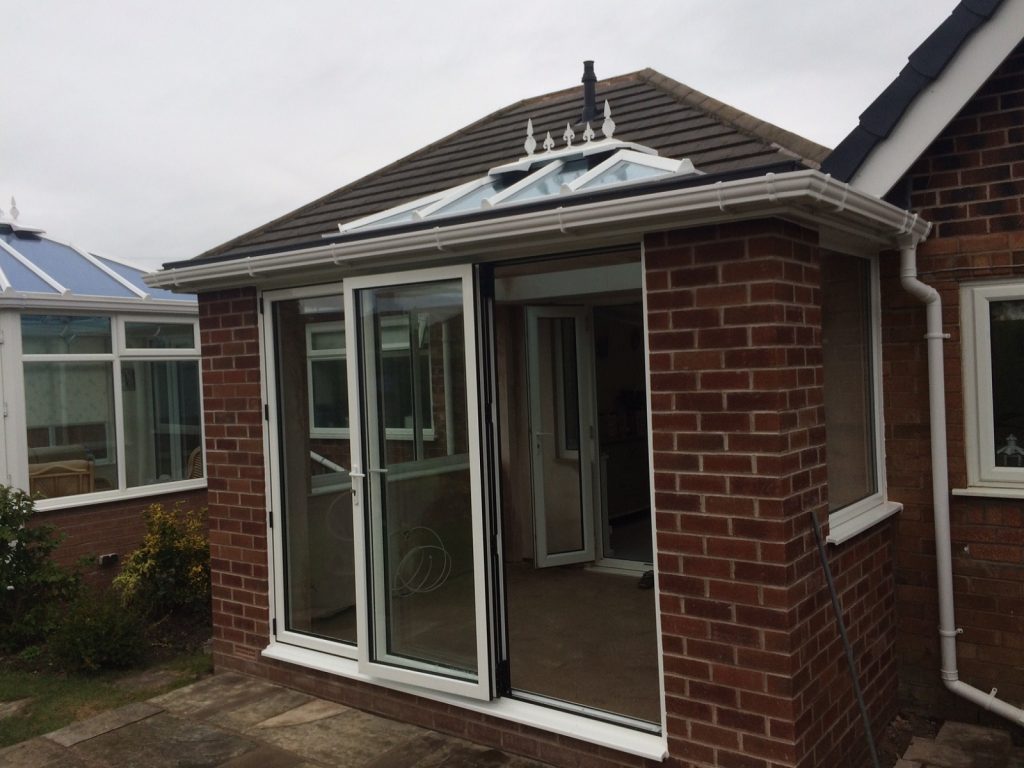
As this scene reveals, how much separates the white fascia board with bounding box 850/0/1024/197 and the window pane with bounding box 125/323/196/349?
24.2ft

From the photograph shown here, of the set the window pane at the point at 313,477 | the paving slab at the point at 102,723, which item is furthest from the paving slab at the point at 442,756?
the paving slab at the point at 102,723

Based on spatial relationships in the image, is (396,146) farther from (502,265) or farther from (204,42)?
(502,265)

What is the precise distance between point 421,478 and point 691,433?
1651 mm

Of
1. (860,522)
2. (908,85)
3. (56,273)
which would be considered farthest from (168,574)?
(908,85)

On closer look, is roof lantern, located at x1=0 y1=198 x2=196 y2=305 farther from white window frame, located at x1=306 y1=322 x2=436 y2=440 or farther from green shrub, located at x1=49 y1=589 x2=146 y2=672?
white window frame, located at x1=306 y1=322 x2=436 y2=440

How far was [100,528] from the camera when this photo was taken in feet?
28.0

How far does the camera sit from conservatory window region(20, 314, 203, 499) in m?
8.44

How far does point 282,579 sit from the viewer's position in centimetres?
562

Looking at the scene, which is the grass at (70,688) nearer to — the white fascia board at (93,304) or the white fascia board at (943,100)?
the white fascia board at (93,304)

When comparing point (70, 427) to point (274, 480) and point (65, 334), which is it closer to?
point (65, 334)

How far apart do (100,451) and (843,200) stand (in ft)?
25.5

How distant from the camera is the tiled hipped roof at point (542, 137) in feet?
17.1

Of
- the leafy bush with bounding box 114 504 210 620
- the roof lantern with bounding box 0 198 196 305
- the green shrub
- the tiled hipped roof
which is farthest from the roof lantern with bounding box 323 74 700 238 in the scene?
the roof lantern with bounding box 0 198 196 305

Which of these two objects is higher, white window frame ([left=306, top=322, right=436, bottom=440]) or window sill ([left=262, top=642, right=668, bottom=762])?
white window frame ([left=306, top=322, right=436, bottom=440])
